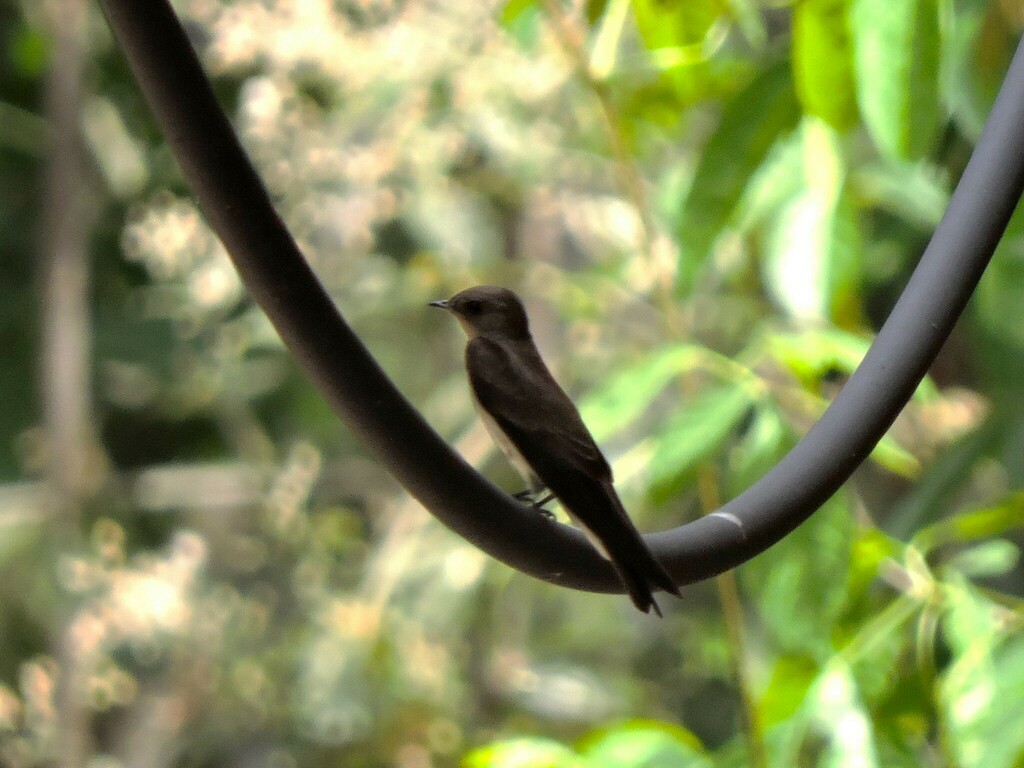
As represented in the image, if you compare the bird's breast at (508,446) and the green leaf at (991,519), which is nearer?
the bird's breast at (508,446)

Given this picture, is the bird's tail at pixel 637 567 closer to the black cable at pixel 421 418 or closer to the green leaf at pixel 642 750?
the black cable at pixel 421 418

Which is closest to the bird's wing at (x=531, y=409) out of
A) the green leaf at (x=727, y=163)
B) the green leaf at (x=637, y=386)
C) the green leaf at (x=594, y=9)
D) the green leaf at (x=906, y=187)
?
the green leaf at (x=637, y=386)

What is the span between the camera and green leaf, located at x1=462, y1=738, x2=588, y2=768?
1.26 m

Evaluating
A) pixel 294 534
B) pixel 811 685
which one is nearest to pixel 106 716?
pixel 294 534

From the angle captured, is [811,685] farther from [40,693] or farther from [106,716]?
[106,716]

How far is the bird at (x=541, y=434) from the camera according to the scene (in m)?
0.81

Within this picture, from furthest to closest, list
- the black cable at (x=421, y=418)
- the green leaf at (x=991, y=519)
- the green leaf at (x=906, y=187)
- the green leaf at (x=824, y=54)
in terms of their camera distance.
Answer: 1. the green leaf at (x=906, y=187)
2. the green leaf at (x=991, y=519)
3. the green leaf at (x=824, y=54)
4. the black cable at (x=421, y=418)

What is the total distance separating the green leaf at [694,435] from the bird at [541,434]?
0.13 meters

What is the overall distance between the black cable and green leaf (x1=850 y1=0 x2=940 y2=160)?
12 cm

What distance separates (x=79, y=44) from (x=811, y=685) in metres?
1.91

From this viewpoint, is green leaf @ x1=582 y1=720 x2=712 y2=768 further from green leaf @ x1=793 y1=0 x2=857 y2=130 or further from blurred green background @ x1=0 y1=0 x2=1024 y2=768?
green leaf @ x1=793 y1=0 x2=857 y2=130

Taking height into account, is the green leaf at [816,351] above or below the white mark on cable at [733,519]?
above

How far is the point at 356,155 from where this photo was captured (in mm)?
2129

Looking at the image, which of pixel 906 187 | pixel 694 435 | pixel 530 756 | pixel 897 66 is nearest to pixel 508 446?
pixel 694 435
